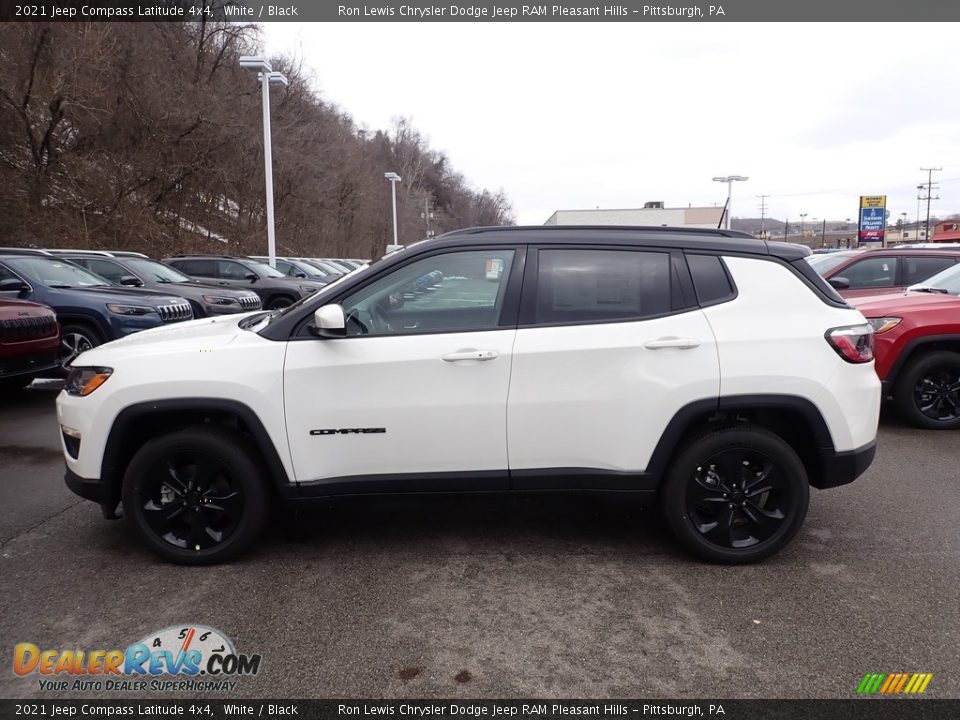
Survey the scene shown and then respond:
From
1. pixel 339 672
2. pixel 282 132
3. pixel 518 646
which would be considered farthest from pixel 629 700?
pixel 282 132

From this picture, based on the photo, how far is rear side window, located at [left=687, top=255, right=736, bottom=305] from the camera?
3.61 meters

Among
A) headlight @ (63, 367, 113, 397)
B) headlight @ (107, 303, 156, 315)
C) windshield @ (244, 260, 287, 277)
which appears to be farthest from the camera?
windshield @ (244, 260, 287, 277)

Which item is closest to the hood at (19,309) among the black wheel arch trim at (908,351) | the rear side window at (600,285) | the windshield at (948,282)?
the rear side window at (600,285)

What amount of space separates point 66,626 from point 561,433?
97.5 inches

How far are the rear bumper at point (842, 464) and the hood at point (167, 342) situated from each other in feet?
10.5

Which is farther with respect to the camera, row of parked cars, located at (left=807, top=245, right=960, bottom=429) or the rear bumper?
row of parked cars, located at (left=807, top=245, right=960, bottom=429)

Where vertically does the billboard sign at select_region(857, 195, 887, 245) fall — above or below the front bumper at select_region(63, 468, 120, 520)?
above

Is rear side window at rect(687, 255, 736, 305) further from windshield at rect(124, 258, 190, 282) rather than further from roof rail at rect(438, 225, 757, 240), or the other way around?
windshield at rect(124, 258, 190, 282)

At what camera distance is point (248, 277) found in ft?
53.5

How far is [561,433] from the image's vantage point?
3.51 metres

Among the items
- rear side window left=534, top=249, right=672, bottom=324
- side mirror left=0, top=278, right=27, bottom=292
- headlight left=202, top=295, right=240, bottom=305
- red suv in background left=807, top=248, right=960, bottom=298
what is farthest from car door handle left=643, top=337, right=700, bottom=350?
headlight left=202, top=295, right=240, bottom=305

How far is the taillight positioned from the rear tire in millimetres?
3509

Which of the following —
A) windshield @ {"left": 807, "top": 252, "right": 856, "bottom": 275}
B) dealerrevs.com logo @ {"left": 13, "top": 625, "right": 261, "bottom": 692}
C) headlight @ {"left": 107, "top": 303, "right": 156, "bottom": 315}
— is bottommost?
dealerrevs.com logo @ {"left": 13, "top": 625, "right": 261, "bottom": 692}

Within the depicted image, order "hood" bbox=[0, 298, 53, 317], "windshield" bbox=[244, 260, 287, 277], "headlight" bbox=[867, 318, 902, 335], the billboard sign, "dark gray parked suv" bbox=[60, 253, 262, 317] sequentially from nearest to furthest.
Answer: "headlight" bbox=[867, 318, 902, 335] < "hood" bbox=[0, 298, 53, 317] < "dark gray parked suv" bbox=[60, 253, 262, 317] < "windshield" bbox=[244, 260, 287, 277] < the billboard sign
